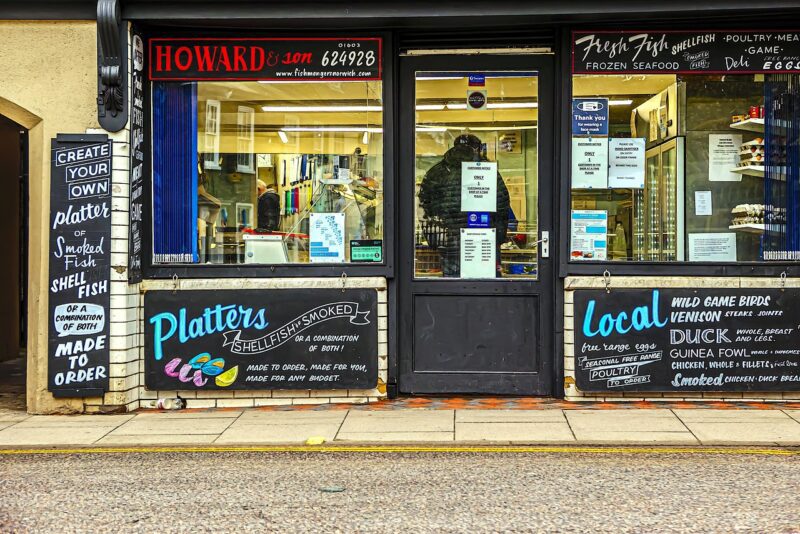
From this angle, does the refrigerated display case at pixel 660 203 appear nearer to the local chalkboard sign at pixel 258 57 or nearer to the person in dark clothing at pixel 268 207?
the local chalkboard sign at pixel 258 57

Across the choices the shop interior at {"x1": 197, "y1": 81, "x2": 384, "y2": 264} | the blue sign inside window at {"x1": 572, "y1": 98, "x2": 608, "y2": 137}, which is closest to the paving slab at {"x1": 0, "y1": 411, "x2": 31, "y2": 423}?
the shop interior at {"x1": 197, "y1": 81, "x2": 384, "y2": 264}

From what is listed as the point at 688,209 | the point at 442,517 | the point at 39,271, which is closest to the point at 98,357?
the point at 39,271

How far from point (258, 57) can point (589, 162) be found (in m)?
3.20

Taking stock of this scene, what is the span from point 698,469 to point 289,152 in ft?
15.3

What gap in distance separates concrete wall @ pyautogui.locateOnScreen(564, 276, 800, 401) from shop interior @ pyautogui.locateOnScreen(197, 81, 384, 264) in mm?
1881

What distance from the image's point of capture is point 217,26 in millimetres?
8148

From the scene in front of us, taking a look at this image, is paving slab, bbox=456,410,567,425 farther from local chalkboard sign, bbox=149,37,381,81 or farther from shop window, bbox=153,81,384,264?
local chalkboard sign, bbox=149,37,381,81

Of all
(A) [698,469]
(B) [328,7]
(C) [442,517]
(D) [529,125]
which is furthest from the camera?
(D) [529,125]

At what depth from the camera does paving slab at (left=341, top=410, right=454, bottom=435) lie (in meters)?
7.07

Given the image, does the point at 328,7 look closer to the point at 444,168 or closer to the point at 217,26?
the point at 217,26

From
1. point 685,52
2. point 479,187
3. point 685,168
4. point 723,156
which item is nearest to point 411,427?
point 479,187

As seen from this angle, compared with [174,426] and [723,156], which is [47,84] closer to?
[174,426]

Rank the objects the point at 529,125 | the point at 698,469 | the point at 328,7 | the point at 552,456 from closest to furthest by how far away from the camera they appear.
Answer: the point at 698,469, the point at 552,456, the point at 328,7, the point at 529,125

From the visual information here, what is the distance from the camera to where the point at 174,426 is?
290 inches
